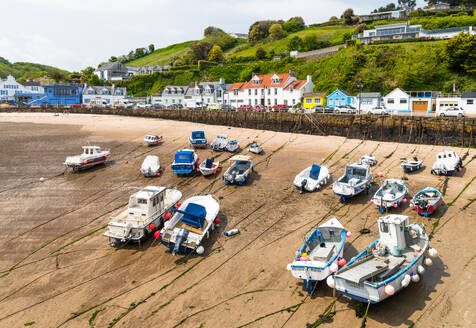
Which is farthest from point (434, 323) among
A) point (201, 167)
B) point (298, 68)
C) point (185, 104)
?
point (185, 104)

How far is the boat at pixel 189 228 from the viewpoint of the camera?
570 inches

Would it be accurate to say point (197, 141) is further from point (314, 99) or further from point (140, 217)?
point (314, 99)

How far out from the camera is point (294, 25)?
409 ft

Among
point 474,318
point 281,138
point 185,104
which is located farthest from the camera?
point 185,104

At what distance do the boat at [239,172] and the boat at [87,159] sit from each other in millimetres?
12238

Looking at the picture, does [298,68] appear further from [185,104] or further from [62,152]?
[62,152]

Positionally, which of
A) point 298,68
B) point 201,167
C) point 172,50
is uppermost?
point 172,50

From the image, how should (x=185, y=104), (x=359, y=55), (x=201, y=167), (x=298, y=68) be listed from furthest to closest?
(x=185, y=104) → (x=298, y=68) → (x=359, y=55) → (x=201, y=167)

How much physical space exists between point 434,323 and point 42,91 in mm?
93852

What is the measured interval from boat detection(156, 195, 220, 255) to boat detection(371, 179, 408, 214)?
897cm

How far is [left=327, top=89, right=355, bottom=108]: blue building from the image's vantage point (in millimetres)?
51000

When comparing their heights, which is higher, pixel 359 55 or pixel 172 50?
pixel 172 50

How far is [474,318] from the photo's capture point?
10016 mm

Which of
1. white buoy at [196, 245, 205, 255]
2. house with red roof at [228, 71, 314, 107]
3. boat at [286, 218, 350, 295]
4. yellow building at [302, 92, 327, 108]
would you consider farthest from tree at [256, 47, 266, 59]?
white buoy at [196, 245, 205, 255]
